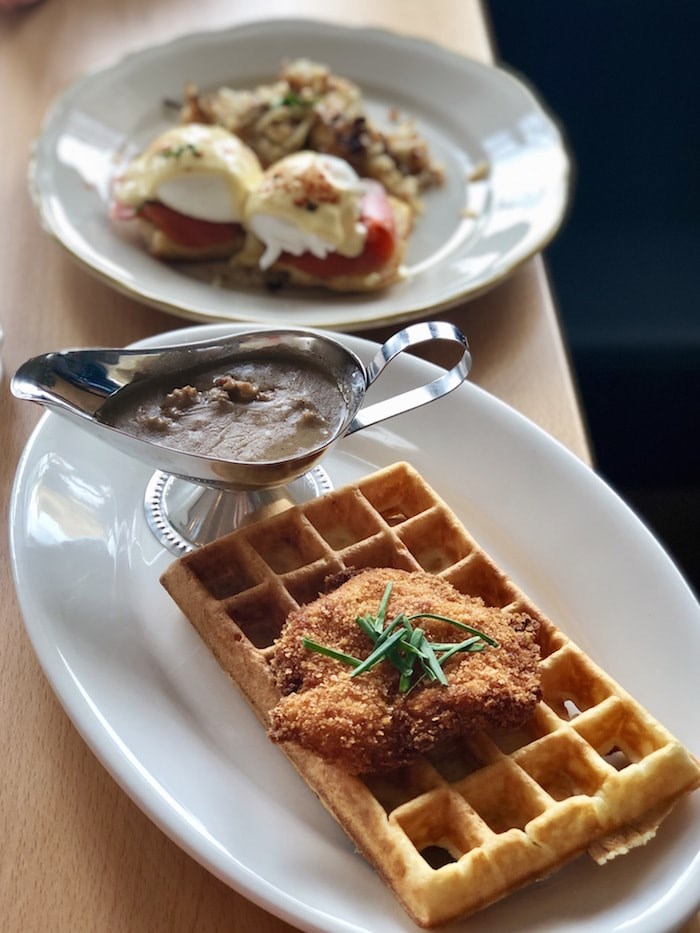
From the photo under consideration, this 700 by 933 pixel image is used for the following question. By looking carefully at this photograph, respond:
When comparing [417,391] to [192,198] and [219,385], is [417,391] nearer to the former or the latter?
[219,385]

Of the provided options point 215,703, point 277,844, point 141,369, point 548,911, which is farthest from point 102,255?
point 548,911

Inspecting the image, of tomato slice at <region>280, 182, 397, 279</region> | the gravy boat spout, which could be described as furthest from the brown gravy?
tomato slice at <region>280, 182, 397, 279</region>

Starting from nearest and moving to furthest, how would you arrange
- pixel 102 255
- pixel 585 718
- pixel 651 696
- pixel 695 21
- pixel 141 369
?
1. pixel 585 718
2. pixel 651 696
3. pixel 141 369
4. pixel 102 255
5. pixel 695 21

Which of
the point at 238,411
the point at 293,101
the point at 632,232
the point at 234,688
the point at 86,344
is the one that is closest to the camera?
the point at 234,688

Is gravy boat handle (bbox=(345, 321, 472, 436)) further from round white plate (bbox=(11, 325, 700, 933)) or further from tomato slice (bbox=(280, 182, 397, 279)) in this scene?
tomato slice (bbox=(280, 182, 397, 279))

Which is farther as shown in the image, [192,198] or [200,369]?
[192,198]

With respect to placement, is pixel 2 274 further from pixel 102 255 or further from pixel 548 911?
pixel 548 911

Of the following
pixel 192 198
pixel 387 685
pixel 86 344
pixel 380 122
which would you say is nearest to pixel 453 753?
pixel 387 685
